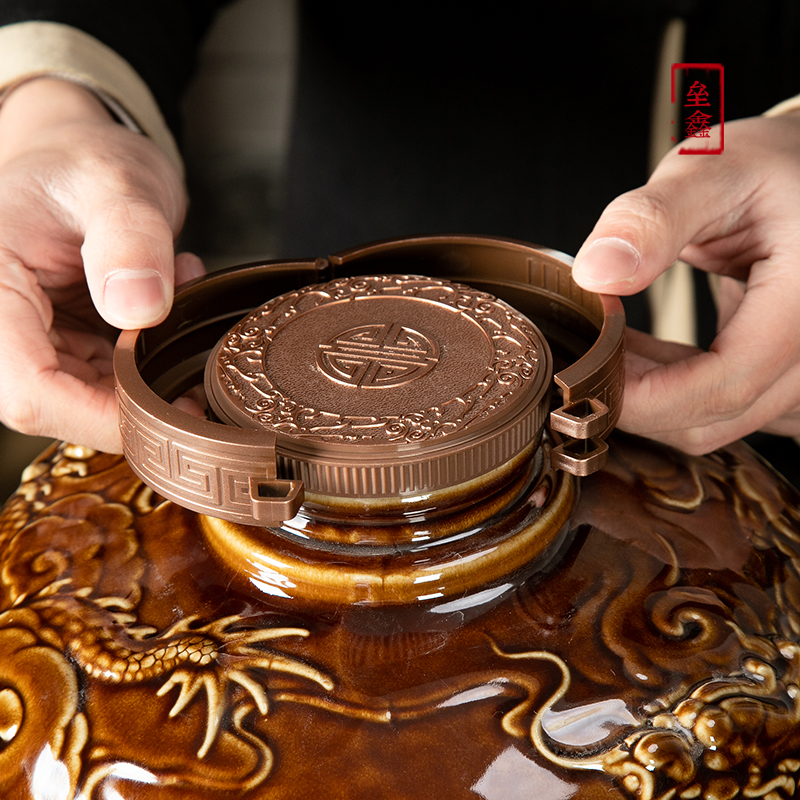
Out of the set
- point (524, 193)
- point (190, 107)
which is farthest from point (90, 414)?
point (190, 107)

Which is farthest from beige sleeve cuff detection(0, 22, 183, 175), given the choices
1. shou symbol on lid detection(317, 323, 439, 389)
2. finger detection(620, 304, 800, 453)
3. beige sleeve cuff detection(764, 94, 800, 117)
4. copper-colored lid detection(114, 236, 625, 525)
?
beige sleeve cuff detection(764, 94, 800, 117)

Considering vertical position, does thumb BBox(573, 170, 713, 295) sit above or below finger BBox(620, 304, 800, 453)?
above

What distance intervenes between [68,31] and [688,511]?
3.53 ft

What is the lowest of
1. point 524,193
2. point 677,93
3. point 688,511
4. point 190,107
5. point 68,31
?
point 190,107

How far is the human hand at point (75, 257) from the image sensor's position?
818 mm

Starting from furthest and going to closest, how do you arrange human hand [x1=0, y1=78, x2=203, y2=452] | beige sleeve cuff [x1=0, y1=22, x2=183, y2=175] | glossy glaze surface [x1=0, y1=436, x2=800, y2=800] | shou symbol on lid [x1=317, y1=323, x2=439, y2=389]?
beige sleeve cuff [x1=0, y1=22, x2=183, y2=175] → human hand [x1=0, y1=78, x2=203, y2=452] → shou symbol on lid [x1=317, y1=323, x2=439, y2=389] → glossy glaze surface [x1=0, y1=436, x2=800, y2=800]

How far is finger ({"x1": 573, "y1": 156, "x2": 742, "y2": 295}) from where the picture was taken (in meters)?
0.76

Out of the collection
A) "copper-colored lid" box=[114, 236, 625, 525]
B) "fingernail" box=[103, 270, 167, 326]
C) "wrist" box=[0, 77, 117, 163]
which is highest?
"wrist" box=[0, 77, 117, 163]

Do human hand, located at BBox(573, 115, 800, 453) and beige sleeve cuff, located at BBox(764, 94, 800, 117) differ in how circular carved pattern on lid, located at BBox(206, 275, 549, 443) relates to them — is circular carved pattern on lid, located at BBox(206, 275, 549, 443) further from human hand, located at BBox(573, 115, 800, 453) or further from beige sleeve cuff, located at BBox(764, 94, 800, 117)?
beige sleeve cuff, located at BBox(764, 94, 800, 117)

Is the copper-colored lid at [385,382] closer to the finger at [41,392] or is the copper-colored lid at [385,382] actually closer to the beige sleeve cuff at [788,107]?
the finger at [41,392]

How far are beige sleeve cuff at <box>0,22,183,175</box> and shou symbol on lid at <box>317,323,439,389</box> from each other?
71cm

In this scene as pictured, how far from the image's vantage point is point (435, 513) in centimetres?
66

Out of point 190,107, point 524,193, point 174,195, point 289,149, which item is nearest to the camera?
point 174,195

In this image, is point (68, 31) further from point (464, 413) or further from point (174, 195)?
point (464, 413)
